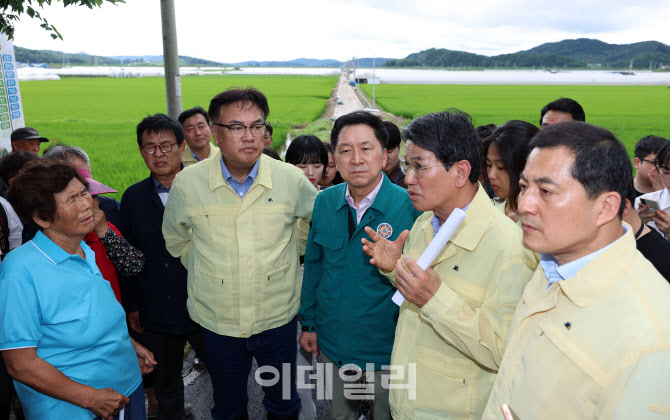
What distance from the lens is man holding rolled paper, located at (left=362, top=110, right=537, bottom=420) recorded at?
1.56 m

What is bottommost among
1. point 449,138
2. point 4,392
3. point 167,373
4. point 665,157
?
point 167,373

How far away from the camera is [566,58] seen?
130 metres

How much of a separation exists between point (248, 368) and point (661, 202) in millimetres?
2895

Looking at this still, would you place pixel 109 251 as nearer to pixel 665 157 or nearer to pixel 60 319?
pixel 60 319

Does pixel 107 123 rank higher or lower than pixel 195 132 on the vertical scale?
lower

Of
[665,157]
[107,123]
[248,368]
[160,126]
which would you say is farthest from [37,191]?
[107,123]

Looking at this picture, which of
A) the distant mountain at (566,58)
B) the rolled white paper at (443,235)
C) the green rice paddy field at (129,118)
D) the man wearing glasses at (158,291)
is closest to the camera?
the rolled white paper at (443,235)

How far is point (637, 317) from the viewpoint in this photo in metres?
1.01

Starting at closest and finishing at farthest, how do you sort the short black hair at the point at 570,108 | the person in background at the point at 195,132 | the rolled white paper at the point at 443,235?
1. the rolled white paper at the point at 443,235
2. the short black hair at the point at 570,108
3. the person in background at the point at 195,132

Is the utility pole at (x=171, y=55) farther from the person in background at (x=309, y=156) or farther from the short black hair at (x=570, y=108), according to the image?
the short black hair at (x=570, y=108)

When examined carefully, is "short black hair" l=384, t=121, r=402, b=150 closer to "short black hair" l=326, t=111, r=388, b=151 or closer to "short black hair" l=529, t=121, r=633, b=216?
"short black hair" l=326, t=111, r=388, b=151

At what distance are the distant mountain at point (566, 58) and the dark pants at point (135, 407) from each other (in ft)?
469

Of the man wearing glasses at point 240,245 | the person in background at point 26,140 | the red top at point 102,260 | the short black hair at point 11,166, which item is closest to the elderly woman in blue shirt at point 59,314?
the red top at point 102,260

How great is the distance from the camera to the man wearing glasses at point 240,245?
96.3 inches
